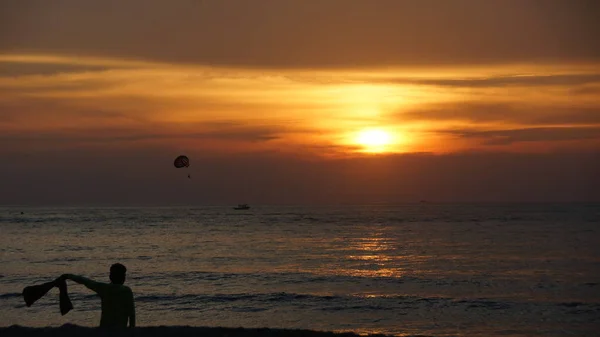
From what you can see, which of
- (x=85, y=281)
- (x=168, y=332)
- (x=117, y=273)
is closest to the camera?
(x=85, y=281)

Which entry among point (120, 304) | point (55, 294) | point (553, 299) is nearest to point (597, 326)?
point (553, 299)

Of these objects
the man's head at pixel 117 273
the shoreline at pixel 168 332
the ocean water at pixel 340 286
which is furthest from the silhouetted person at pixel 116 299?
the ocean water at pixel 340 286

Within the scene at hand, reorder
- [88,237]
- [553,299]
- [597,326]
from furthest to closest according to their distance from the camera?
[88,237] → [553,299] → [597,326]

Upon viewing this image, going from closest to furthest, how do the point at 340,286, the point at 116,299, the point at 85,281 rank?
1. the point at 85,281
2. the point at 116,299
3. the point at 340,286

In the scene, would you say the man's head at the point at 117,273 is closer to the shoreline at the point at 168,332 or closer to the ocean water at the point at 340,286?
the shoreline at the point at 168,332

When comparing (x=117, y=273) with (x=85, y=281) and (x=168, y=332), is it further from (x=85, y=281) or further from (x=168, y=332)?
(x=168, y=332)

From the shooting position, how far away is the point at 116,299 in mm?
10922

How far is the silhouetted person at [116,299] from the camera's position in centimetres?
1052

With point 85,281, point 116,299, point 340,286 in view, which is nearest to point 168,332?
point 116,299

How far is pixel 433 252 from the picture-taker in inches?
1929

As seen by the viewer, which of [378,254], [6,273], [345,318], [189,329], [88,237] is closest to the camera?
[189,329]

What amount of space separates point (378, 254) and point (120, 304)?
3841cm

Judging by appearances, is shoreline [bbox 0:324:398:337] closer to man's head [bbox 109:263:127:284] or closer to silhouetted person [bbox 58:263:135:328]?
silhouetted person [bbox 58:263:135:328]

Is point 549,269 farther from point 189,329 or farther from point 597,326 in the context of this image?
point 189,329
